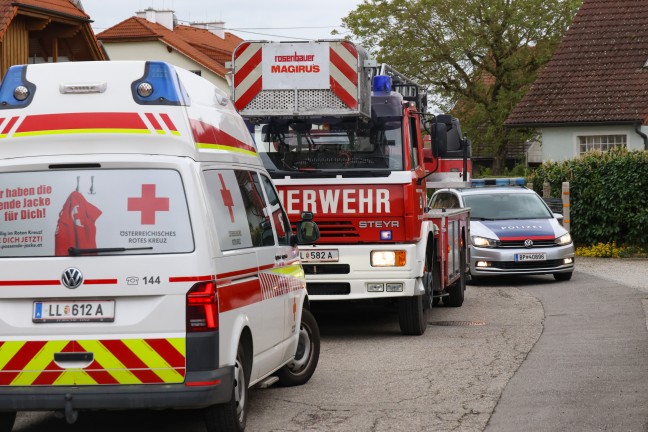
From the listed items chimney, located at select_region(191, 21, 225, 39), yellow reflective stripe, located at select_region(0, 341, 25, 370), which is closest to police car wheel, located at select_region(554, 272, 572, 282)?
yellow reflective stripe, located at select_region(0, 341, 25, 370)

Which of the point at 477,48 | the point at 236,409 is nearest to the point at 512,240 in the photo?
the point at 236,409

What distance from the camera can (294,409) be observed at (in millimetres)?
9445

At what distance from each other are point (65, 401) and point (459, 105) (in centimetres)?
5198

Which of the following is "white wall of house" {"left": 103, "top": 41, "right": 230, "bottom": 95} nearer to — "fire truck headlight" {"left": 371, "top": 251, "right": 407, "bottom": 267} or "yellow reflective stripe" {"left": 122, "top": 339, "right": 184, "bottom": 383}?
"fire truck headlight" {"left": 371, "top": 251, "right": 407, "bottom": 267}

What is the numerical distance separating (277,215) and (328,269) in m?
4.01

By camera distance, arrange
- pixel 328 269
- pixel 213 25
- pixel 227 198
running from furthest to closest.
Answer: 1. pixel 213 25
2. pixel 328 269
3. pixel 227 198

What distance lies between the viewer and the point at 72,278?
24.8 ft

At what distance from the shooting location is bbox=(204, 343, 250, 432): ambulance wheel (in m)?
8.02

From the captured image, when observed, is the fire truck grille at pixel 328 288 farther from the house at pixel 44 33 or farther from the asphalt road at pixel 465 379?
the house at pixel 44 33

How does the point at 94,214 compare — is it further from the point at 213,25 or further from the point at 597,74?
the point at 213,25

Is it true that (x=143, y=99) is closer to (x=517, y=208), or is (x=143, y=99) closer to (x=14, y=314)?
(x=14, y=314)

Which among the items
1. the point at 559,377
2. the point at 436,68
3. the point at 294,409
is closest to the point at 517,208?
the point at 559,377

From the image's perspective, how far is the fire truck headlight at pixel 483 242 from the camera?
2136cm

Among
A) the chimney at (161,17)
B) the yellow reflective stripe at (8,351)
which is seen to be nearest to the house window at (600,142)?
the yellow reflective stripe at (8,351)
